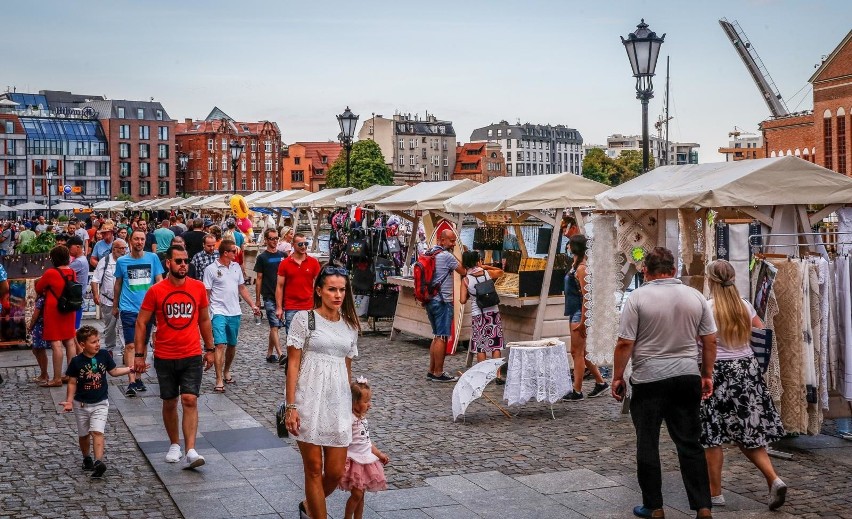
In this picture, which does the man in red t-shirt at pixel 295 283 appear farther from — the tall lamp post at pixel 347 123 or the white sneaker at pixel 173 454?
the tall lamp post at pixel 347 123

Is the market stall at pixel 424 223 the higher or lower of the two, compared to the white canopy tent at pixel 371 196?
lower

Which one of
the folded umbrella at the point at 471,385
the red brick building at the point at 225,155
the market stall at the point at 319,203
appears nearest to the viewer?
the folded umbrella at the point at 471,385

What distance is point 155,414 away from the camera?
36.8 ft

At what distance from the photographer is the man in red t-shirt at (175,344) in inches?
340

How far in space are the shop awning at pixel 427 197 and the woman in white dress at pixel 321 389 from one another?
10.9 m

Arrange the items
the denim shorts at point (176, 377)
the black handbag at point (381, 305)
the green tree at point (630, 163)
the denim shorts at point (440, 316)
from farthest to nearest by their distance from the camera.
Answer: the green tree at point (630, 163), the black handbag at point (381, 305), the denim shorts at point (440, 316), the denim shorts at point (176, 377)

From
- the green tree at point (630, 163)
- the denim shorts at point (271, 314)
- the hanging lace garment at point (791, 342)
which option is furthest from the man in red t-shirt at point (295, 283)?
the green tree at point (630, 163)

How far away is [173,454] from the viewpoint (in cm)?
879

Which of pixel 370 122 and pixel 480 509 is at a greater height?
pixel 370 122

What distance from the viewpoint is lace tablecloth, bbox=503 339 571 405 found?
35.4ft

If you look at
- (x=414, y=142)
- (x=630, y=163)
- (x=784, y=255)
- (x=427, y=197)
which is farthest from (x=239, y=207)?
(x=414, y=142)

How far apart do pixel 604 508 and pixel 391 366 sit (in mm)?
7620

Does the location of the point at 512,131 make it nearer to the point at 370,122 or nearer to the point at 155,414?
the point at 370,122

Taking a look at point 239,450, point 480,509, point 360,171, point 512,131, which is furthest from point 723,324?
point 512,131
